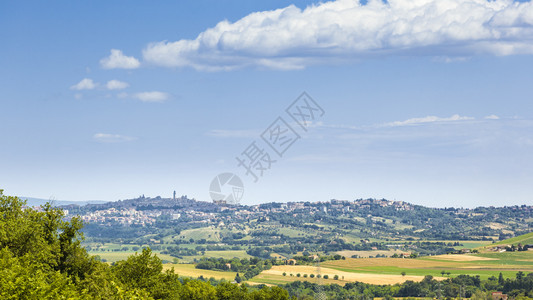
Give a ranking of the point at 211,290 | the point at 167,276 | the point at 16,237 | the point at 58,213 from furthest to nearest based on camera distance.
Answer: the point at 211,290
the point at 167,276
the point at 58,213
the point at 16,237

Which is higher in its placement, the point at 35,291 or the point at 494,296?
the point at 35,291

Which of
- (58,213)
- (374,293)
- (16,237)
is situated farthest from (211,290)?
(374,293)

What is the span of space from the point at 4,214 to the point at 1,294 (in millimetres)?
29835

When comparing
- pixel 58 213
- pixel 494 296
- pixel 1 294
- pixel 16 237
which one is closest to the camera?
pixel 1 294

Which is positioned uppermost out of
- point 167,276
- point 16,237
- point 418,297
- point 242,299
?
point 16,237

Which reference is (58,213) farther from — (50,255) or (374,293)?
(374,293)

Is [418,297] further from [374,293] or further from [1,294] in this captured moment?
[1,294]

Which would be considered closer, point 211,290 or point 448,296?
point 211,290

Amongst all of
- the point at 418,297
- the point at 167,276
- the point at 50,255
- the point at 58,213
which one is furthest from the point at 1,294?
the point at 418,297

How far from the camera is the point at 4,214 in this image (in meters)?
58.8

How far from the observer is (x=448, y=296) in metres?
164

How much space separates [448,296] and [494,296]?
12359 mm

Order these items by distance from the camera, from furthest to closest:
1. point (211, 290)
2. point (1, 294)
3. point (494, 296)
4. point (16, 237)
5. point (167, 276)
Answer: point (494, 296)
point (211, 290)
point (167, 276)
point (16, 237)
point (1, 294)

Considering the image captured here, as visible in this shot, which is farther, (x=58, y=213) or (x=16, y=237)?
(x=58, y=213)
